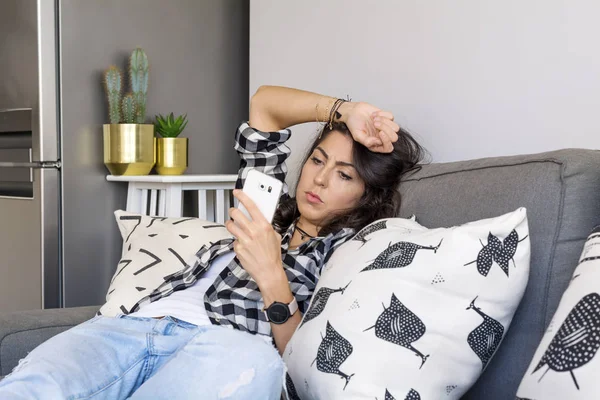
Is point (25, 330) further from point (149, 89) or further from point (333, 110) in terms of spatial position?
point (149, 89)

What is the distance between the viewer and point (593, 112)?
1.26 m

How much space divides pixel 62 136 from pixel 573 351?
1908 millimetres

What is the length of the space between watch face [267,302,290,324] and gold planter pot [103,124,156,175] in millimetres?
1187

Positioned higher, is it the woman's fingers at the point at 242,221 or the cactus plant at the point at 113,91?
the cactus plant at the point at 113,91

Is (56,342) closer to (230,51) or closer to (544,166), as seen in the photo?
(544,166)

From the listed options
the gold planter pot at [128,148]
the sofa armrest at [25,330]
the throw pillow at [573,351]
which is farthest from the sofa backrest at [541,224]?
the gold planter pot at [128,148]

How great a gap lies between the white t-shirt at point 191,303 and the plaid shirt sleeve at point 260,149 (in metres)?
0.22

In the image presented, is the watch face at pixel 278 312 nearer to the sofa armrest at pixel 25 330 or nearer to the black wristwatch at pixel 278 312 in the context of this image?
the black wristwatch at pixel 278 312

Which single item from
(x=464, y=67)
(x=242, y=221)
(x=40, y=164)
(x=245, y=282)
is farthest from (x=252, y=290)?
(x=40, y=164)

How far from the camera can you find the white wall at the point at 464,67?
4.26 feet

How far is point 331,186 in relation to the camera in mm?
1468

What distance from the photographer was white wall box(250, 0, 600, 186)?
1.30m

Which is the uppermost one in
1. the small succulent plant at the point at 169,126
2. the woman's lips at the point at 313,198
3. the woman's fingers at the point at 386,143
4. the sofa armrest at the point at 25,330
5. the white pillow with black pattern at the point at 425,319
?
the woman's fingers at the point at 386,143

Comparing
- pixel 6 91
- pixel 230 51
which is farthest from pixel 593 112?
pixel 6 91
